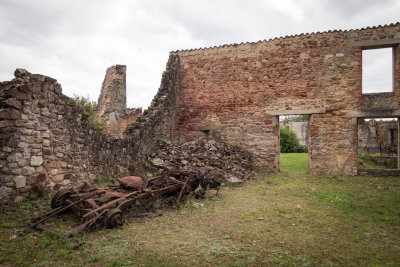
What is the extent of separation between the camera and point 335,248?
355 centimetres

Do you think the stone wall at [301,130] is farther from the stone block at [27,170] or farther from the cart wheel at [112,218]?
the stone block at [27,170]

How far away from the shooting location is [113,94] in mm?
13203

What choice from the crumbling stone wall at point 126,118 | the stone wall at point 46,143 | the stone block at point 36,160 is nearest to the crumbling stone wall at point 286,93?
the crumbling stone wall at point 126,118

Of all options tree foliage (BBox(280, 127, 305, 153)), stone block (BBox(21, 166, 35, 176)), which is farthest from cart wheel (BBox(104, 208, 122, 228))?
tree foliage (BBox(280, 127, 305, 153))

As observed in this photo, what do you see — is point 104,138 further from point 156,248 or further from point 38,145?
point 156,248

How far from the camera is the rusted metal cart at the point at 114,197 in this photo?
13.2ft

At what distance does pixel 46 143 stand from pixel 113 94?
841 cm

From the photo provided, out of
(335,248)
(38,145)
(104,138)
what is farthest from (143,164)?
(335,248)

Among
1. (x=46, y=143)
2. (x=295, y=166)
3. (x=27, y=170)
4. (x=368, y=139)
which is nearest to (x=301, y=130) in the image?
(x=368, y=139)

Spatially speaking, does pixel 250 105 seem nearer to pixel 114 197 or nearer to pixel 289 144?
pixel 114 197

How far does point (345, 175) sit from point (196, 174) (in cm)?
735

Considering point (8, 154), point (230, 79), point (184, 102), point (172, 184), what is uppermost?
point (230, 79)

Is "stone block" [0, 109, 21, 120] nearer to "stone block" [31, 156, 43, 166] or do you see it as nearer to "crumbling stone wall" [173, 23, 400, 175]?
"stone block" [31, 156, 43, 166]

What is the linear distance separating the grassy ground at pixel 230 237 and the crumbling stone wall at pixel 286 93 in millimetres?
4549
